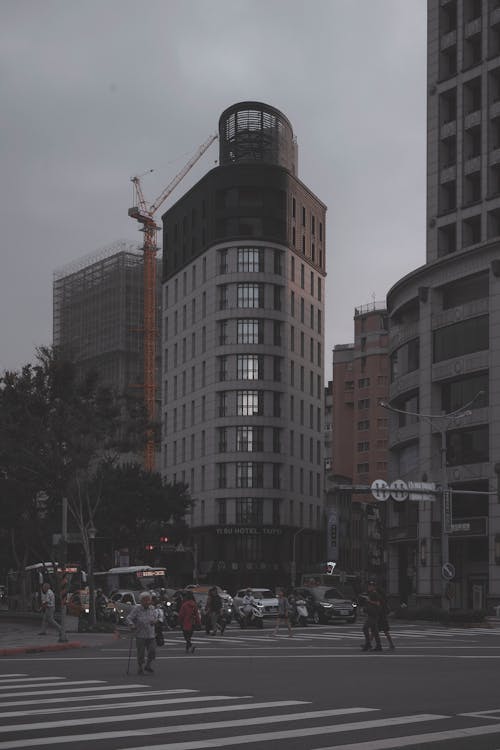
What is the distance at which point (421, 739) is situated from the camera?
43.7 ft

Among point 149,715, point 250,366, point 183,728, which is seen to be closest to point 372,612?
point 149,715

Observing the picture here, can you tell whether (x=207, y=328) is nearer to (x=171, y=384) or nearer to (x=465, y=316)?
(x=171, y=384)

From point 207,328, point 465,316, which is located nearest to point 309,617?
point 465,316

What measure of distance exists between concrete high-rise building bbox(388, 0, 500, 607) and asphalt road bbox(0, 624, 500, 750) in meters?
35.6

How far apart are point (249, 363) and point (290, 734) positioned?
9473 cm

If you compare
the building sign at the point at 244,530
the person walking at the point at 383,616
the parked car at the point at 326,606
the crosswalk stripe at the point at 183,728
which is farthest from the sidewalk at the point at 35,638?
the building sign at the point at 244,530

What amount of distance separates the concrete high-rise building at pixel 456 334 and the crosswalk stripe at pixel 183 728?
155 ft

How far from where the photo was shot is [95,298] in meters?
144

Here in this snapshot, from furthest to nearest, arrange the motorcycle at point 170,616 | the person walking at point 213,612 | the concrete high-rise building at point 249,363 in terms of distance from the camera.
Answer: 1. the concrete high-rise building at point 249,363
2. the motorcycle at point 170,616
3. the person walking at point 213,612

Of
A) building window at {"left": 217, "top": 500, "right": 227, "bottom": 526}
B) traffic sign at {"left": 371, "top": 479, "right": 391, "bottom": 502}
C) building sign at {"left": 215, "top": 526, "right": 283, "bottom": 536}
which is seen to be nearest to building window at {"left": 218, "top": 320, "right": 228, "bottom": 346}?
building window at {"left": 217, "top": 500, "right": 227, "bottom": 526}

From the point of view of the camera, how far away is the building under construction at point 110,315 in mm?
141500

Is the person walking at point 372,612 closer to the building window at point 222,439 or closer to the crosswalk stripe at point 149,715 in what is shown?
the crosswalk stripe at point 149,715

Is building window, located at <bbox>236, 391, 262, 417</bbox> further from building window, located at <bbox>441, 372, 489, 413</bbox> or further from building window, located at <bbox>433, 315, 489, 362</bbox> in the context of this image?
building window, located at <bbox>441, 372, 489, 413</bbox>

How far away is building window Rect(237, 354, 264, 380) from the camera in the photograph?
10794 cm
